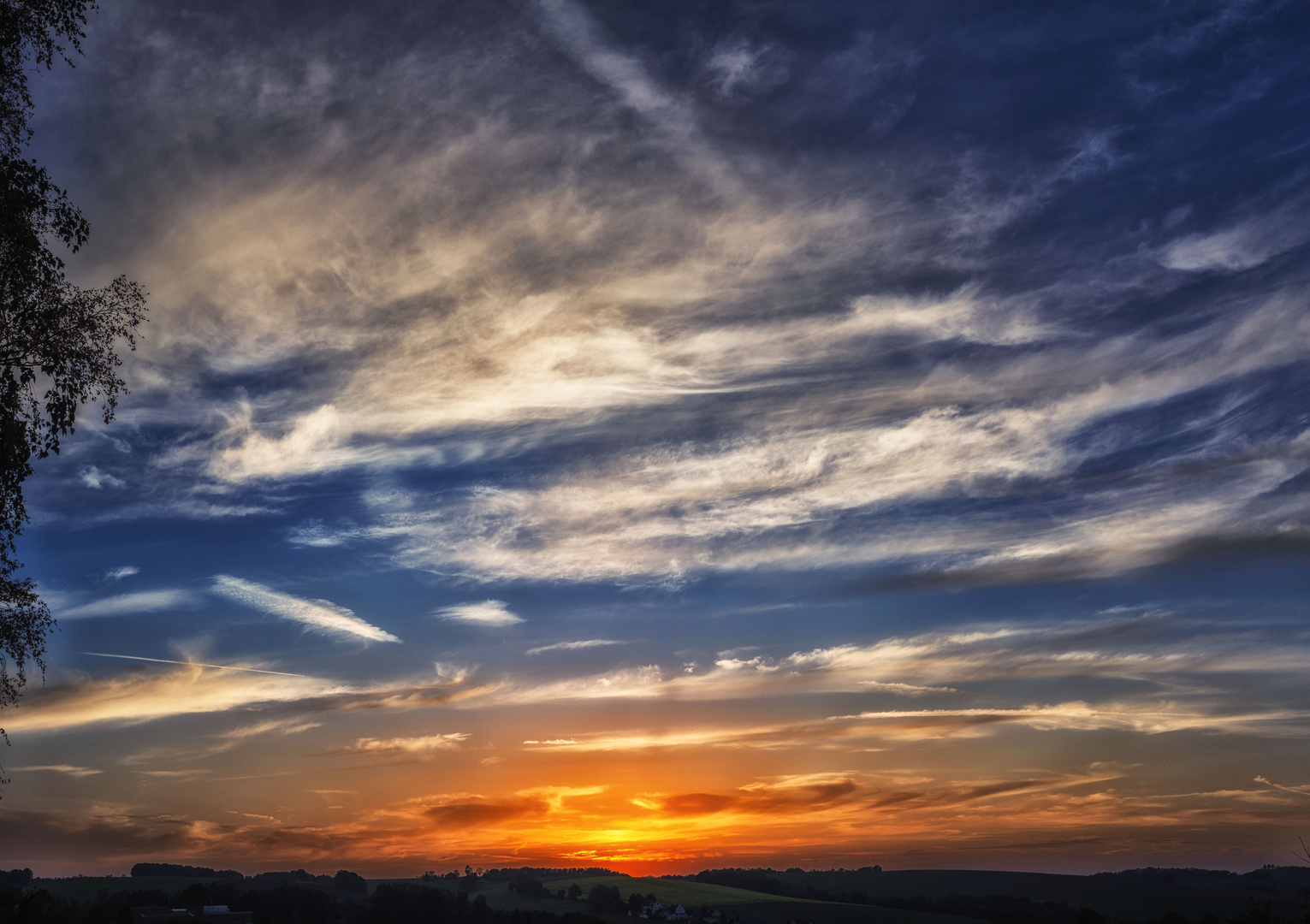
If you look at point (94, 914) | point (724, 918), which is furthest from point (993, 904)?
point (94, 914)

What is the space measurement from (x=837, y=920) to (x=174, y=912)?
4842 inches

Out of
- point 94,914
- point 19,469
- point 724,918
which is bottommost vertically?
point 724,918

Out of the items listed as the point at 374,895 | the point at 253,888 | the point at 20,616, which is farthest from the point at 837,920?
the point at 20,616

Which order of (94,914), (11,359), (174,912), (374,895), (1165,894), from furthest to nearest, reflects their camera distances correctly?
(1165,894) → (374,895) → (174,912) → (94,914) → (11,359)

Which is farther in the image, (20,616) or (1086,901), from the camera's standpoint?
(1086,901)

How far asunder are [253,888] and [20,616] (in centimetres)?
18147

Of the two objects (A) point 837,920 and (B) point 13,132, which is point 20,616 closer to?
(B) point 13,132

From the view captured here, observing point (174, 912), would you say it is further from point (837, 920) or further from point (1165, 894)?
point (1165, 894)

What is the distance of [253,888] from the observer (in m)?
171

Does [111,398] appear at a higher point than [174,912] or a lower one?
higher

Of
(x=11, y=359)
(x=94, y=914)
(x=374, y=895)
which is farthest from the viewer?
(x=374, y=895)

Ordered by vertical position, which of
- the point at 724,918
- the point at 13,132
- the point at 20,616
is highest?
the point at 13,132

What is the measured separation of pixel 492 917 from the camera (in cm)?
17188

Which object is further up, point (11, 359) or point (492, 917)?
point (11, 359)
